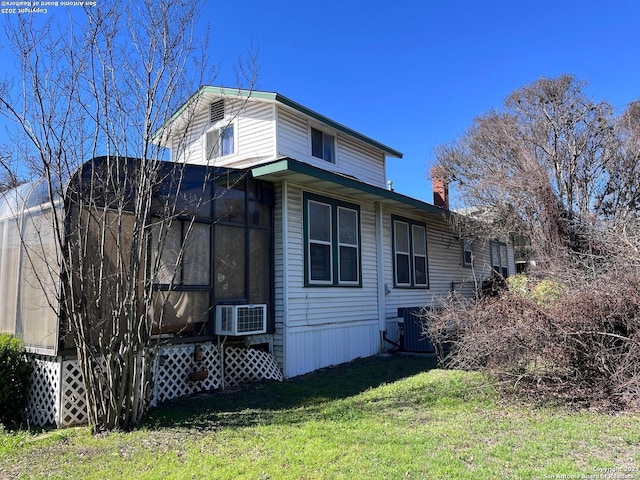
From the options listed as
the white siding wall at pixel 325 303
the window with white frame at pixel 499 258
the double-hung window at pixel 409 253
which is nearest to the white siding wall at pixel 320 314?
the white siding wall at pixel 325 303

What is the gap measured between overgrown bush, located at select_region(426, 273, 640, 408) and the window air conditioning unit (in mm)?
3390

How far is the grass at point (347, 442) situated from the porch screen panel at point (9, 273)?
2.14m

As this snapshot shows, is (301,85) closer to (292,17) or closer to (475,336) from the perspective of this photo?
(292,17)

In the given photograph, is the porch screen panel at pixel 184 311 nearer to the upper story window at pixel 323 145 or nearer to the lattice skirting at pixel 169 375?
the lattice skirting at pixel 169 375

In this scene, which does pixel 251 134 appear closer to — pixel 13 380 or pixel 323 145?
pixel 323 145

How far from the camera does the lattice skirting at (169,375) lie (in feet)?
18.6

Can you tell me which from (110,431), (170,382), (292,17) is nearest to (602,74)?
(292,17)

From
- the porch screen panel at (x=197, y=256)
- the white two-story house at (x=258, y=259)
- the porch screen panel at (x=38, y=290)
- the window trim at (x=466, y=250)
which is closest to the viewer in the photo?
the porch screen panel at (x=38, y=290)

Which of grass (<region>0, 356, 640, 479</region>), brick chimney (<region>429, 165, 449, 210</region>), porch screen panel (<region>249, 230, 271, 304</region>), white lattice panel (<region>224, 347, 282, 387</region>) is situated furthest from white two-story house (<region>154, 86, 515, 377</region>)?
grass (<region>0, 356, 640, 479</region>)

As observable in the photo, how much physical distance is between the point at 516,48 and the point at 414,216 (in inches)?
216

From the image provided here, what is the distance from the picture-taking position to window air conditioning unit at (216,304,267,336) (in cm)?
736

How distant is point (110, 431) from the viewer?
4992 millimetres

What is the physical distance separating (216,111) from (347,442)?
8.60 meters

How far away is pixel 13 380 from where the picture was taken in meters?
5.99
